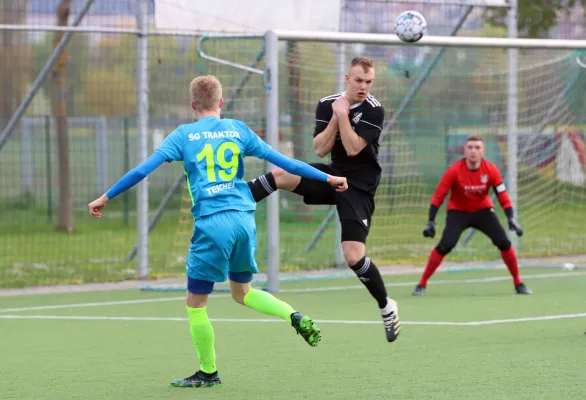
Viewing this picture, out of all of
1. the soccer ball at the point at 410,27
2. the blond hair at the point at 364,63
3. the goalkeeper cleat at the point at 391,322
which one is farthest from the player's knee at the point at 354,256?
the soccer ball at the point at 410,27

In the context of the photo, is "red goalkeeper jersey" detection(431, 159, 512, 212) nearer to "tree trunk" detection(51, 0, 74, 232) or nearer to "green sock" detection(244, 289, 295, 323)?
"green sock" detection(244, 289, 295, 323)

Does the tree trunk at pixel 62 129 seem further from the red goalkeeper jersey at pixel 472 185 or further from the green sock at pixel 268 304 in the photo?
the green sock at pixel 268 304

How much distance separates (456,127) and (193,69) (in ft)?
12.7

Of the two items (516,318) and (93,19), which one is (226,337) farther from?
(93,19)

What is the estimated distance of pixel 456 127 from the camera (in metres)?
16.4

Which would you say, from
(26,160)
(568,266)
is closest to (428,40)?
(568,266)

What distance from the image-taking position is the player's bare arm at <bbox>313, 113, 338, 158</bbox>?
845 centimetres

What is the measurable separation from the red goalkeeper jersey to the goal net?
9.33ft

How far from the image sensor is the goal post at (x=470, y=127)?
1539cm

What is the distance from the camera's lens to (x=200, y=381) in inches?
286

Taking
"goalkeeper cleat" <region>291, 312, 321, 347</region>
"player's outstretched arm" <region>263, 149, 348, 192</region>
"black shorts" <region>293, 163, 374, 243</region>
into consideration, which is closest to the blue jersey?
"player's outstretched arm" <region>263, 149, 348, 192</region>

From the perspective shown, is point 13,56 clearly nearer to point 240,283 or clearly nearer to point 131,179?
point 240,283

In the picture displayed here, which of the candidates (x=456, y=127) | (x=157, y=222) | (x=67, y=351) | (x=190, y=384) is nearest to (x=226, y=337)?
(x=67, y=351)

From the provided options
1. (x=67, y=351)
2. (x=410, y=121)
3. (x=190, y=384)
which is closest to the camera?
(x=190, y=384)
